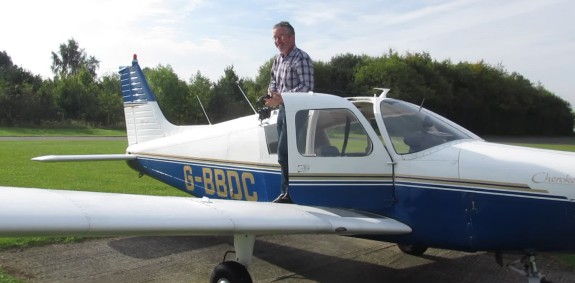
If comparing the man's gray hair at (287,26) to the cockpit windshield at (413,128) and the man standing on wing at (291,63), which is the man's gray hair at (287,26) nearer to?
the man standing on wing at (291,63)

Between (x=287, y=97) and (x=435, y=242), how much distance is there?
1.89m

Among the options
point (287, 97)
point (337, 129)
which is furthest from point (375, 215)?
point (287, 97)

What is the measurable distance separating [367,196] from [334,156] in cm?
49

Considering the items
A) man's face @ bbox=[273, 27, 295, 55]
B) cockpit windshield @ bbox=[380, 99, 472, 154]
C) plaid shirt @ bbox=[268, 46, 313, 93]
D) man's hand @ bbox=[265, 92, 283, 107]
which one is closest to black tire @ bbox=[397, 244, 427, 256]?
cockpit windshield @ bbox=[380, 99, 472, 154]

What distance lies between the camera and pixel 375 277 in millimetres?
5164

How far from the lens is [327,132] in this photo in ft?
15.7

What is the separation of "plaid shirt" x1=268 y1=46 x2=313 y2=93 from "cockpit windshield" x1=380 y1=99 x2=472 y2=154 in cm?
87

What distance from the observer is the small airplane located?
342cm

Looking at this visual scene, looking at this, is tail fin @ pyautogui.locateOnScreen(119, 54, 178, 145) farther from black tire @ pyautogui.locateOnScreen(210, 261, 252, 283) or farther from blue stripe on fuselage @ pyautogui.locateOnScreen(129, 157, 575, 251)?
black tire @ pyautogui.locateOnScreen(210, 261, 252, 283)

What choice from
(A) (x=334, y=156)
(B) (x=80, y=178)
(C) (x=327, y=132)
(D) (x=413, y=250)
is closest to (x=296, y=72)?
(C) (x=327, y=132)

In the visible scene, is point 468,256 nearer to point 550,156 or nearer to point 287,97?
point 550,156

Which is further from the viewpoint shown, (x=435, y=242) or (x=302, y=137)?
(x=302, y=137)

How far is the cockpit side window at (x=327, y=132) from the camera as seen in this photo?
4.71 meters

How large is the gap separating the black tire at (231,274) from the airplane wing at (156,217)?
0.54 meters
